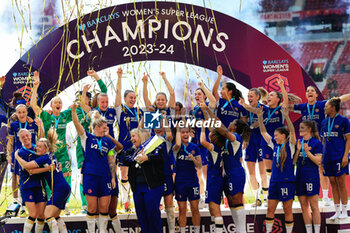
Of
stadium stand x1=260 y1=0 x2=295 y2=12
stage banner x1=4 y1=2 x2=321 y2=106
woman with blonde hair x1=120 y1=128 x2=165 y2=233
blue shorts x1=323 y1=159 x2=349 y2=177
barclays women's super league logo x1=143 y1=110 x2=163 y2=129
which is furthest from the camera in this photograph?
stadium stand x1=260 y1=0 x2=295 y2=12

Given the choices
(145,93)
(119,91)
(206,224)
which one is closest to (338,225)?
(206,224)

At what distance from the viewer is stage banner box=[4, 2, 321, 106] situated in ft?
22.7

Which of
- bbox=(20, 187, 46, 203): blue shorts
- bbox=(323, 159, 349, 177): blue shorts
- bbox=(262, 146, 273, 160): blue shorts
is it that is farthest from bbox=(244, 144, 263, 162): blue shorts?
bbox=(20, 187, 46, 203): blue shorts

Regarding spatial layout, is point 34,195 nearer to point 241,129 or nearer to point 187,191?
point 187,191

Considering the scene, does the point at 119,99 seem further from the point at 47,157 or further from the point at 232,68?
the point at 232,68

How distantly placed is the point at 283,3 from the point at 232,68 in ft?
29.0

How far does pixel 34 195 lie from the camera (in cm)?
516

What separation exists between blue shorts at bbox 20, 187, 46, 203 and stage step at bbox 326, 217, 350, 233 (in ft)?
10.4

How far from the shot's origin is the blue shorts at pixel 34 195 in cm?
512

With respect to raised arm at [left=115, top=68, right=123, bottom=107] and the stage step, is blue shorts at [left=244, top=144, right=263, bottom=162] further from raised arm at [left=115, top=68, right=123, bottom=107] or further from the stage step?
raised arm at [left=115, top=68, right=123, bottom=107]

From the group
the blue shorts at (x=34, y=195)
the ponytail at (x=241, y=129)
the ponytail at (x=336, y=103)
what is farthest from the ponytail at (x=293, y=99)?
the blue shorts at (x=34, y=195)

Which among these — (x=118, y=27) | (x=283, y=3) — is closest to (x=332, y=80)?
(x=283, y=3)

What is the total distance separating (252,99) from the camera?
19.6ft

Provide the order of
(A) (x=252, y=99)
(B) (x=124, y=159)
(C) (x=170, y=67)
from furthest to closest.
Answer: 1. (C) (x=170, y=67)
2. (A) (x=252, y=99)
3. (B) (x=124, y=159)
